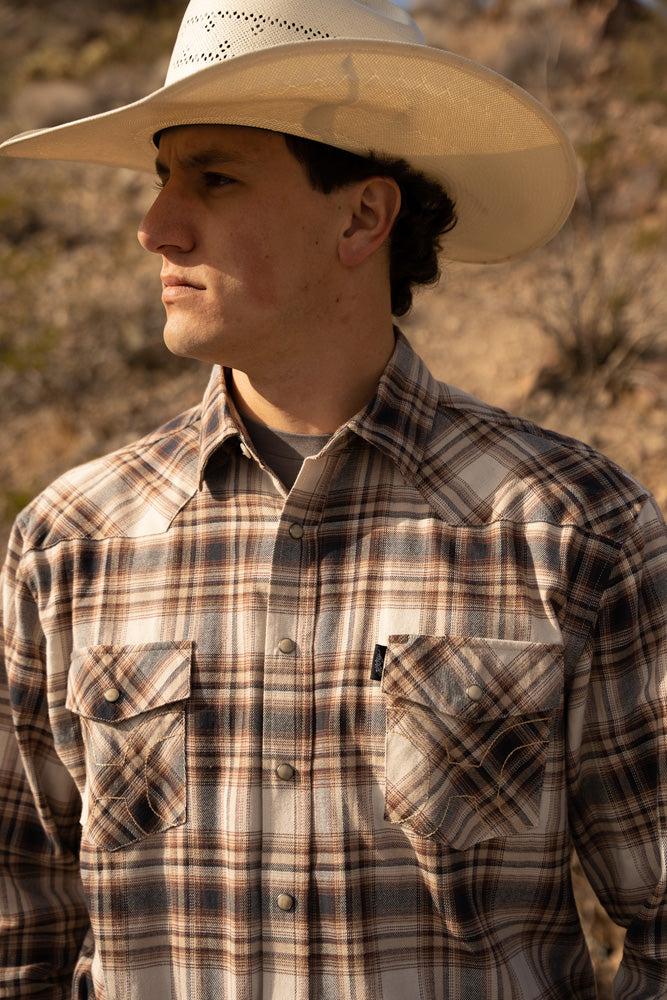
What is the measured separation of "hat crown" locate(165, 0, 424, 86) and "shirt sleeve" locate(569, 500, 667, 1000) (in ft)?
3.50

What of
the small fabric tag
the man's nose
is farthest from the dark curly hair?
the small fabric tag

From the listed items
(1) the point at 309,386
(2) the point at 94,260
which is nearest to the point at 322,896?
(1) the point at 309,386

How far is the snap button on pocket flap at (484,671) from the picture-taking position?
1.69 meters

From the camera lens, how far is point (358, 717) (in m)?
1.71

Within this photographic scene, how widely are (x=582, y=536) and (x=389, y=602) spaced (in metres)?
0.38

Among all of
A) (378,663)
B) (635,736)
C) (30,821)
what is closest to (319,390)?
(378,663)

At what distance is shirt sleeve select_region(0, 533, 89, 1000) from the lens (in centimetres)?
191

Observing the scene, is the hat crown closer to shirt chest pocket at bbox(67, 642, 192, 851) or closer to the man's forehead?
the man's forehead

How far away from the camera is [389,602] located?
5.73ft

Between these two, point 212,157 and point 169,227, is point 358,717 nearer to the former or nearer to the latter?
point 169,227

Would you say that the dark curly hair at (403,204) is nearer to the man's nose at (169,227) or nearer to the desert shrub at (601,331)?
the man's nose at (169,227)

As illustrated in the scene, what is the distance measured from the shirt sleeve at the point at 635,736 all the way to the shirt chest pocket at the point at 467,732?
113mm

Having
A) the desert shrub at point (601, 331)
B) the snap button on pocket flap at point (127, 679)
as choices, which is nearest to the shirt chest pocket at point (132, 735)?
the snap button on pocket flap at point (127, 679)

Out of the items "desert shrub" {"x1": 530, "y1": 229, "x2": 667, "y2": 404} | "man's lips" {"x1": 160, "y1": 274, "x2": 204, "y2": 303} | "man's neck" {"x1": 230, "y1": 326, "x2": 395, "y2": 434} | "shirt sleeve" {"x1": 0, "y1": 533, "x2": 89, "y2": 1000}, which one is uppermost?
"desert shrub" {"x1": 530, "y1": 229, "x2": 667, "y2": 404}
